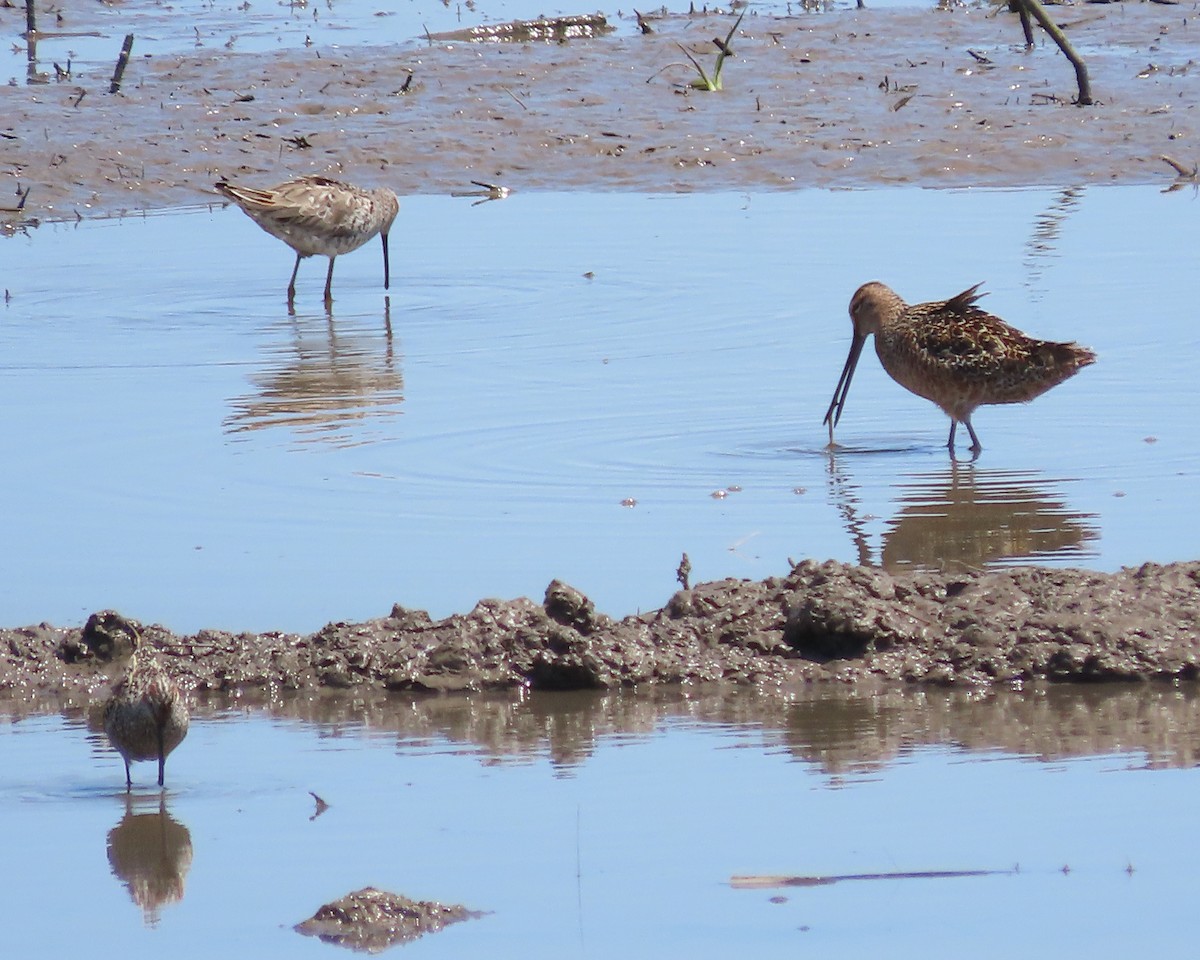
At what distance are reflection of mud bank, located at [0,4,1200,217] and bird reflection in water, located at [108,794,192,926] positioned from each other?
39.2 feet

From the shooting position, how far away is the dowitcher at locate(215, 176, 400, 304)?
14.5 metres

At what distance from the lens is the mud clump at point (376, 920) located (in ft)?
14.3

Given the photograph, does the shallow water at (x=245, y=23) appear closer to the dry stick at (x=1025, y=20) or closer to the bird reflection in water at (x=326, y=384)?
the dry stick at (x=1025, y=20)

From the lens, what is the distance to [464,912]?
14.7ft

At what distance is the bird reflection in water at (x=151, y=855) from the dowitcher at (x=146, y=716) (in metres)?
0.12

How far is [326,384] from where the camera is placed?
1116 centimetres

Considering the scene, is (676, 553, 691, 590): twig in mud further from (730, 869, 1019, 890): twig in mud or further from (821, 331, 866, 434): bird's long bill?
(821, 331, 866, 434): bird's long bill

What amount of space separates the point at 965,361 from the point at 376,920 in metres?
5.65

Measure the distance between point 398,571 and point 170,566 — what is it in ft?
2.61

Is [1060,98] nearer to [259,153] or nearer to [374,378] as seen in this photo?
[259,153]

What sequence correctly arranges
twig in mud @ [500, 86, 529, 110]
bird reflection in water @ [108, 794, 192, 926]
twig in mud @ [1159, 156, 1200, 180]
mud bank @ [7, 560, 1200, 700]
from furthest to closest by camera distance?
twig in mud @ [500, 86, 529, 110]
twig in mud @ [1159, 156, 1200, 180]
mud bank @ [7, 560, 1200, 700]
bird reflection in water @ [108, 794, 192, 926]

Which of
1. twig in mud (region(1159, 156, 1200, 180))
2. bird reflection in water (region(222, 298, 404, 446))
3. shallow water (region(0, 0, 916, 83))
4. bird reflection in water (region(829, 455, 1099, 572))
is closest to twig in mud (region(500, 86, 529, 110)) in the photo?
shallow water (region(0, 0, 916, 83))

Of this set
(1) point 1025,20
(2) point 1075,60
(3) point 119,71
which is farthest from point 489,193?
(1) point 1025,20

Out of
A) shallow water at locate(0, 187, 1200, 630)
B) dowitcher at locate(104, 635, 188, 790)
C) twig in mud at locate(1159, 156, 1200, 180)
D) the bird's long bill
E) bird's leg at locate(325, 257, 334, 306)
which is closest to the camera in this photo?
dowitcher at locate(104, 635, 188, 790)
